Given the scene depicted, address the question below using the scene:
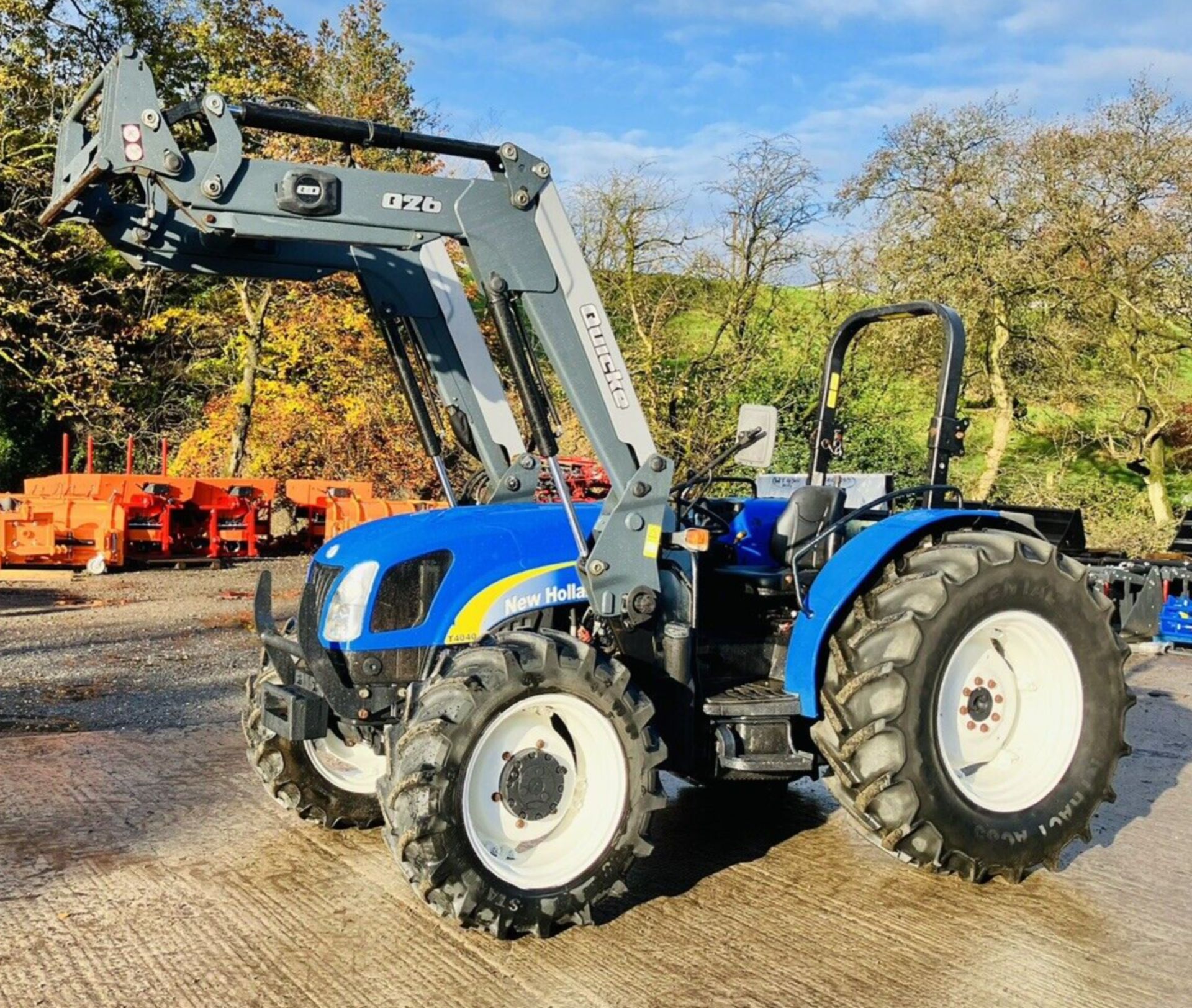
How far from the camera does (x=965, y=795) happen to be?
4695 mm

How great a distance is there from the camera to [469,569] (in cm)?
450

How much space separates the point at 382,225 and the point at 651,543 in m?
1.51

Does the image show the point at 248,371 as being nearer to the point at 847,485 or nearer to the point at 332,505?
the point at 332,505

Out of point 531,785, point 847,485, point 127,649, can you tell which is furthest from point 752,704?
point 127,649

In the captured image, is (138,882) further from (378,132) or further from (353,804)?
(378,132)

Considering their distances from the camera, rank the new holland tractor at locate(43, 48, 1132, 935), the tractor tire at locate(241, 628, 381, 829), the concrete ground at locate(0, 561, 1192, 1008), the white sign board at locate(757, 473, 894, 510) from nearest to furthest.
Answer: the concrete ground at locate(0, 561, 1192, 1008) < the new holland tractor at locate(43, 48, 1132, 935) < the tractor tire at locate(241, 628, 381, 829) < the white sign board at locate(757, 473, 894, 510)

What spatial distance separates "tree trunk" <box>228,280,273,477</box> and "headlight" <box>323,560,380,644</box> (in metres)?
18.0

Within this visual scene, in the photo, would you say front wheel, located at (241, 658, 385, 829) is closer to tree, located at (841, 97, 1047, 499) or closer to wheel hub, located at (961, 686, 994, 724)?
wheel hub, located at (961, 686, 994, 724)

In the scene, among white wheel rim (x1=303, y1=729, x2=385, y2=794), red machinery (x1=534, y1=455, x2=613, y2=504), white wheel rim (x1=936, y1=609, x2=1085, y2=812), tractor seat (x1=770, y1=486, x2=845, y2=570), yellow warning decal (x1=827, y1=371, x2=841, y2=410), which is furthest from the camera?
red machinery (x1=534, y1=455, x2=613, y2=504)

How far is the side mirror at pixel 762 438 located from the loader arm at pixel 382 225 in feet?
1.52

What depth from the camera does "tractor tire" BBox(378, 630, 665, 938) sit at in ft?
12.8

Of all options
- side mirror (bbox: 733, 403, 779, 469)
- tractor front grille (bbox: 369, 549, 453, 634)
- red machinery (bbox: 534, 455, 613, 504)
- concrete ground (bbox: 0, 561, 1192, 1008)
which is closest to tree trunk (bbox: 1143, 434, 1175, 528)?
red machinery (bbox: 534, 455, 613, 504)

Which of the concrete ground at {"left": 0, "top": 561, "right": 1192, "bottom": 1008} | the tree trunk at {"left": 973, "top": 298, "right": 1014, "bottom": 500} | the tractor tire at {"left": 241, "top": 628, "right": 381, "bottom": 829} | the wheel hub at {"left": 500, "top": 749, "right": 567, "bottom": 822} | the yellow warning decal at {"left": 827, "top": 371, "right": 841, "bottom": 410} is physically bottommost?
the concrete ground at {"left": 0, "top": 561, "right": 1192, "bottom": 1008}

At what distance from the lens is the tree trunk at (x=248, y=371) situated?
21.9 m
